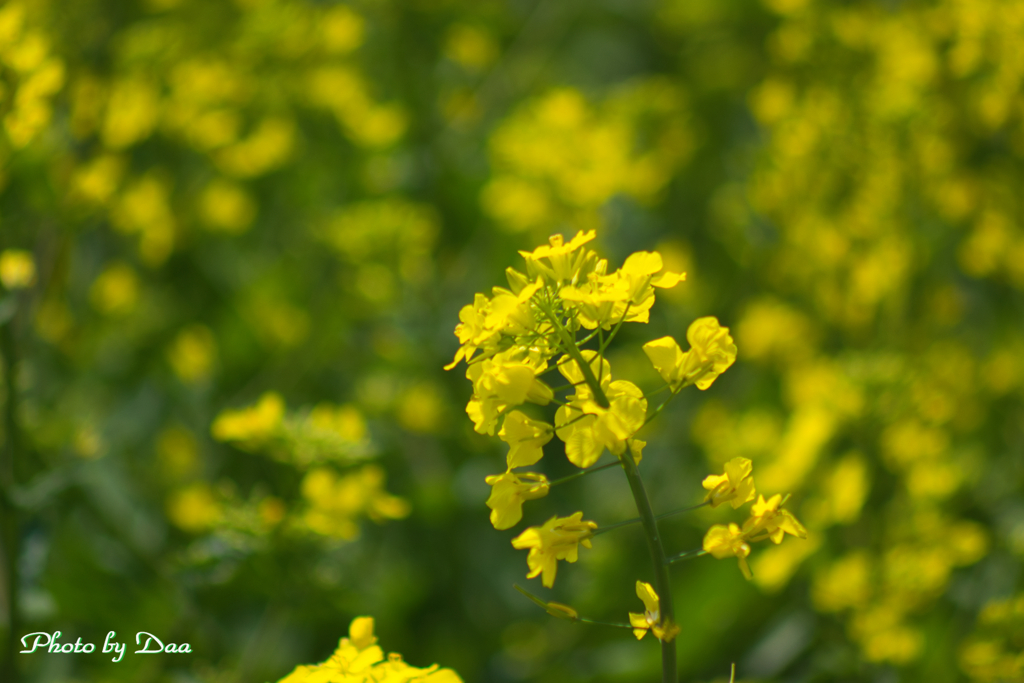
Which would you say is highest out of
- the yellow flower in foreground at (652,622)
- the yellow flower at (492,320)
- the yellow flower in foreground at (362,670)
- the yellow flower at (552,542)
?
the yellow flower at (492,320)

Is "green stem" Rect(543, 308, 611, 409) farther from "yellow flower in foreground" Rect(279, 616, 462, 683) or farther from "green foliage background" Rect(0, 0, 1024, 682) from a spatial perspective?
"green foliage background" Rect(0, 0, 1024, 682)

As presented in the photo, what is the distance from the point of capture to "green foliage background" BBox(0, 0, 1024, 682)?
160cm

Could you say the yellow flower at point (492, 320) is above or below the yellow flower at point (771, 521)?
above

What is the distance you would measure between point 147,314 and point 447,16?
1.47 m

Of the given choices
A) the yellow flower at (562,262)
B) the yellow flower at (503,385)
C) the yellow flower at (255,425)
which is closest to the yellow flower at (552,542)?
the yellow flower at (503,385)

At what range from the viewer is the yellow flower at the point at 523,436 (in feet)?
2.53

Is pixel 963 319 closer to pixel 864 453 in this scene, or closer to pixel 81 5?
pixel 864 453

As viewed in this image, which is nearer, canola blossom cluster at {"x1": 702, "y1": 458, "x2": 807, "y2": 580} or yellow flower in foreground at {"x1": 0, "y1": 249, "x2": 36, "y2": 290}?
canola blossom cluster at {"x1": 702, "y1": 458, "x2": 807, "y2": 580}

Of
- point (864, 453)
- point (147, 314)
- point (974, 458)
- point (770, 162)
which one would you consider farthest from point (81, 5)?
point (974, 458)

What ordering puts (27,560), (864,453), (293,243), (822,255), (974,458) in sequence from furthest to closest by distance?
1. (293,243)
2. (822,255)
3. (974,458)
4. (864,453)
5. (27,560)

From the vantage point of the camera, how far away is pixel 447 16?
2986 millimetres

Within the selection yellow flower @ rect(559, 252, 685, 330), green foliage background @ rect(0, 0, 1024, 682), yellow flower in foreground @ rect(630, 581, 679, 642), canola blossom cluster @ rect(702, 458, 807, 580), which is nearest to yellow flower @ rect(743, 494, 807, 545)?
canola blossom cluster @ rect(702, 458, 807, 580)

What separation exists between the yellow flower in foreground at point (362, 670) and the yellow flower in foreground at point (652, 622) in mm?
183

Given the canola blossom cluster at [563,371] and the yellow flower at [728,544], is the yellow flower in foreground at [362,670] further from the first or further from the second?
the yellow flower at [728,544]
